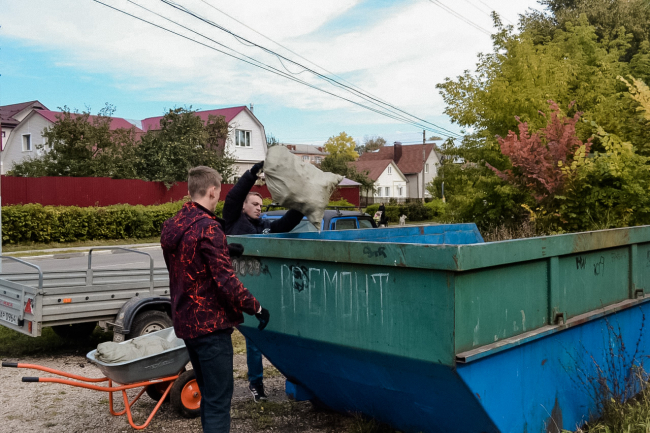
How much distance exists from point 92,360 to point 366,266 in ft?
7.82

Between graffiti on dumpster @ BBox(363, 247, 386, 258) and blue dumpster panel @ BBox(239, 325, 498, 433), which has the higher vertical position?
graffiti on dumpster @ BBox(363, 247, 386, 258)

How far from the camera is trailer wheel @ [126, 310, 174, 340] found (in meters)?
5.77

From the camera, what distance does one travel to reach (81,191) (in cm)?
2417

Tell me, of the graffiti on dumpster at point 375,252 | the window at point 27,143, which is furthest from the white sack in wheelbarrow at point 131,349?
the window at point 27,143

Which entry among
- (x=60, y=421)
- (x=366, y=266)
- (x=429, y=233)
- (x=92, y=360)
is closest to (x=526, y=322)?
(x=366, y=266)

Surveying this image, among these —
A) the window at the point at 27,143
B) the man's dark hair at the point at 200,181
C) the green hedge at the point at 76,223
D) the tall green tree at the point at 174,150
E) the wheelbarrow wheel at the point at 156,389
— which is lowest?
the wheelbarrow wheel at the point at 156,389

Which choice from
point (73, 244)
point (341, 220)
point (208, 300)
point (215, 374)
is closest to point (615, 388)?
point (215, 374)

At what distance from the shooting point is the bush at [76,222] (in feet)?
62.4

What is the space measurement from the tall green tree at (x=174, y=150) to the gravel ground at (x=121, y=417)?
2257 centimetres

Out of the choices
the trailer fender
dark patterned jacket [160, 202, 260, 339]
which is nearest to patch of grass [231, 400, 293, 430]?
dark patterned jacket [160, 202, 260, 339]

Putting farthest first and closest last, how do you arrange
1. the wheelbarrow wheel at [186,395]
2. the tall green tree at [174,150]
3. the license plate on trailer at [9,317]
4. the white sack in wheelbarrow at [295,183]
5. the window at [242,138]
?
the window at [242,138] < the tall green tree at [174,150] < the license plate on trailer at [9,317] < the wheelbarrow wheel at [186,395] < the white sack in wheelbarrow at [295,183]

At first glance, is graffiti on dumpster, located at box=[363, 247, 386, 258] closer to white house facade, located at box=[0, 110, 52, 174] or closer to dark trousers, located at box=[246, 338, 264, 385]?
dark trousers, located at box=[246, 338, 264, 385]

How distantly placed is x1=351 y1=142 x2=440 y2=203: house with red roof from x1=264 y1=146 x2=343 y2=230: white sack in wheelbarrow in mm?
58688

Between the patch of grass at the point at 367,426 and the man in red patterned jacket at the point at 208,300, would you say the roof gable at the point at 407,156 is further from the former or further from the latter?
the man in red patterned jacket at the point at 208,300
